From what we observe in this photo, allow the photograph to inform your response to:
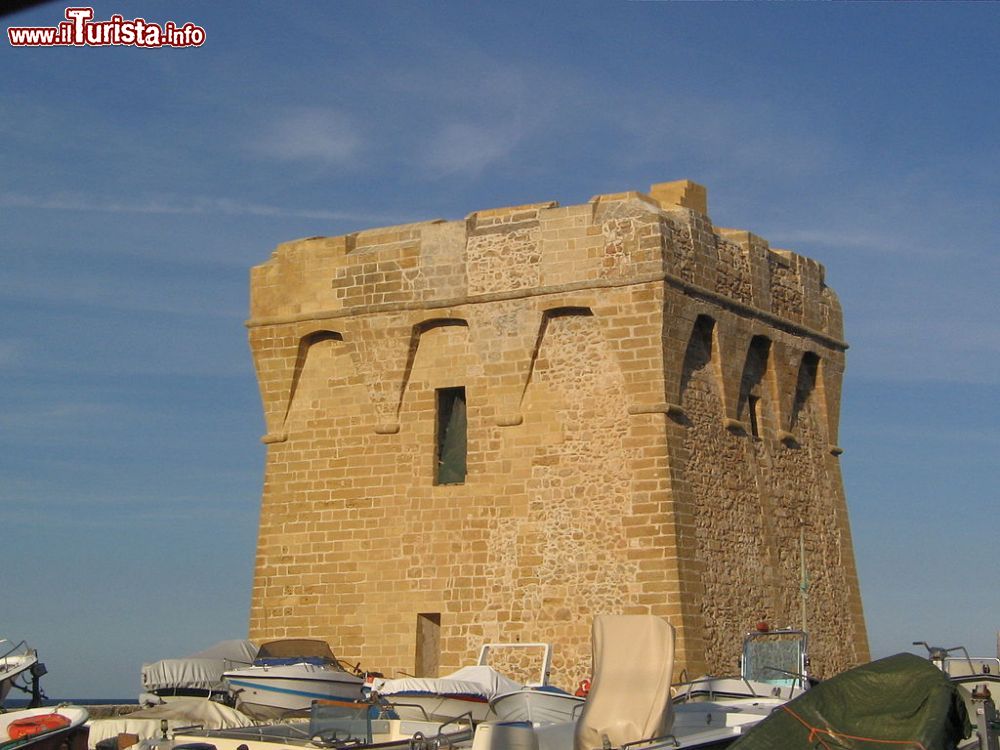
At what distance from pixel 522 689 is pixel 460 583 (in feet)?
13.8

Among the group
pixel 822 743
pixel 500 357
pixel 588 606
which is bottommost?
pixel 822 743

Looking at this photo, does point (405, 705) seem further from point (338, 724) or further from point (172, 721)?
point (338, 724)

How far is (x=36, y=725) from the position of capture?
15.4m

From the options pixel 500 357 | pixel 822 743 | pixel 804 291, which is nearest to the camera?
pixel 822 743

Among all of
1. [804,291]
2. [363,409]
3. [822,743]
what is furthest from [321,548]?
[822,743]

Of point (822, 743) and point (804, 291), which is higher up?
point (804, 291)

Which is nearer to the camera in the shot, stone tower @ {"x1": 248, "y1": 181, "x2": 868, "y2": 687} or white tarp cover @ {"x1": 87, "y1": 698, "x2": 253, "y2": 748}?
white tarp cover @ {"x1": 87, "y1": 698, "x2": 253, "y2": 748}

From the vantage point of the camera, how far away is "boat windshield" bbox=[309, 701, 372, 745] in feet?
48.1

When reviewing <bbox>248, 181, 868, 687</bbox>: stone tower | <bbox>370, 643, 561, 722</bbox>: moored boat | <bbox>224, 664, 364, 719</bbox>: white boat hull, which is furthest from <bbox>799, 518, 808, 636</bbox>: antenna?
<bbox>224, 664, 364, 719</bbox>: white boat hull

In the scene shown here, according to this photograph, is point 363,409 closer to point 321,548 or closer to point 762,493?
point 321,548

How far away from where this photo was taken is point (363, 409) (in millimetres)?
23406

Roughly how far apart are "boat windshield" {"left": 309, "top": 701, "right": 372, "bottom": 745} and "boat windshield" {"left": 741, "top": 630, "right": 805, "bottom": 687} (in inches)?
232

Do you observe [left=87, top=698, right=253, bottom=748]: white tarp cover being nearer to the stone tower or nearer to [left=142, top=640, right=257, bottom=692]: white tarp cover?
[left=142, top=640, right=257, bottom=692]: white tarp cover

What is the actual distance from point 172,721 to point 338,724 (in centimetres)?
342
